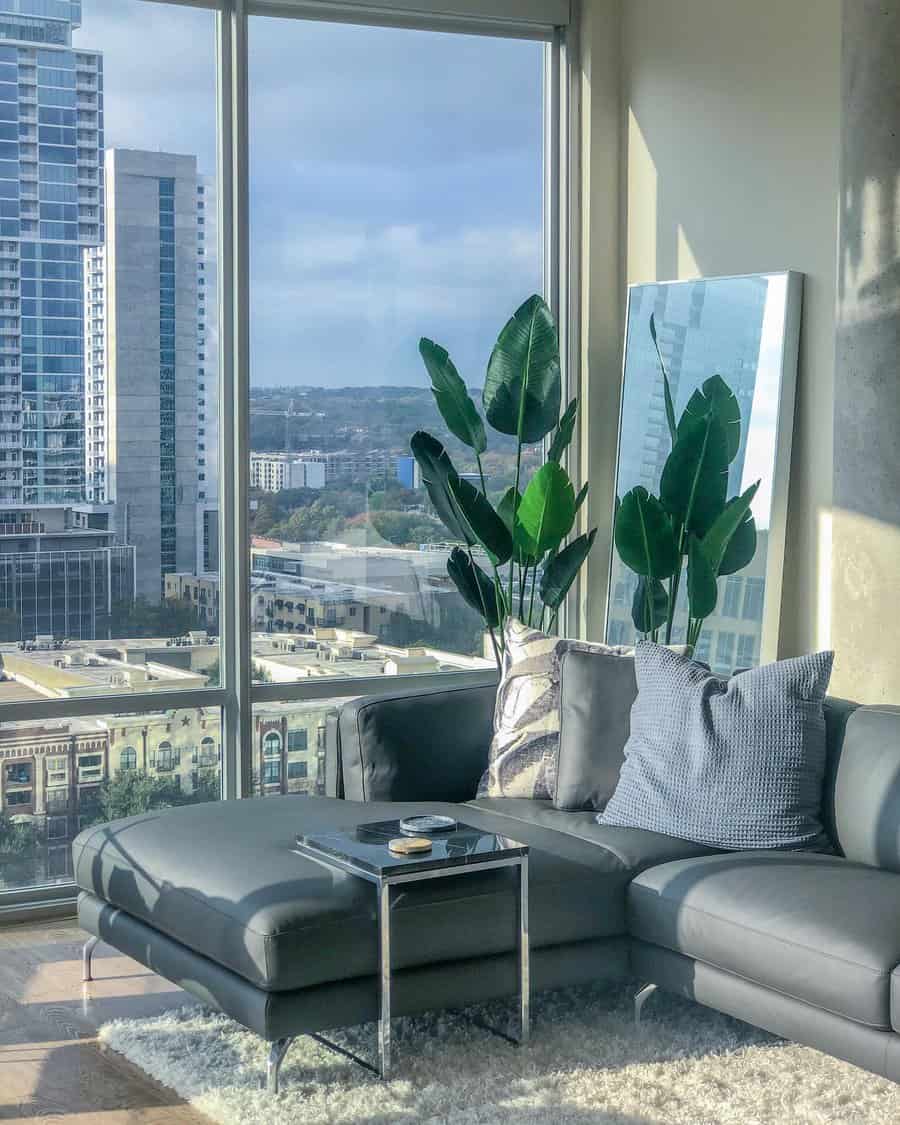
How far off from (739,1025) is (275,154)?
324 cm

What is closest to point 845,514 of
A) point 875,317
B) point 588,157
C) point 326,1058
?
point 875,317

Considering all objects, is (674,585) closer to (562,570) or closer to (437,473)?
(562,570)

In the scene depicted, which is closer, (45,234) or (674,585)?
(45,234)

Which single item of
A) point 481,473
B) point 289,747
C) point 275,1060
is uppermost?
point 481,473

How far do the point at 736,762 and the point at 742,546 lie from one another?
1.29 meters

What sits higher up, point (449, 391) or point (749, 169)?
point (749, 169)

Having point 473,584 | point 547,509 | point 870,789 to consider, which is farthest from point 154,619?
point 870,789

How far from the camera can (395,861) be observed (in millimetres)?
3240

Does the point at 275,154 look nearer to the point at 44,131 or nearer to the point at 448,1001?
the point at 44,131

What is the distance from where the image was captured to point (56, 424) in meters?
4.77

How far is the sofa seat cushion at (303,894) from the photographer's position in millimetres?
3133

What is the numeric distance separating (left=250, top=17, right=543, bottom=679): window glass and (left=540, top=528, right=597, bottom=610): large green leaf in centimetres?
37

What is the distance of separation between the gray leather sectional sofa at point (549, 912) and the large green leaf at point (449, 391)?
4.46 feet

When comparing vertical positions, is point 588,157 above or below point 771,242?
above
